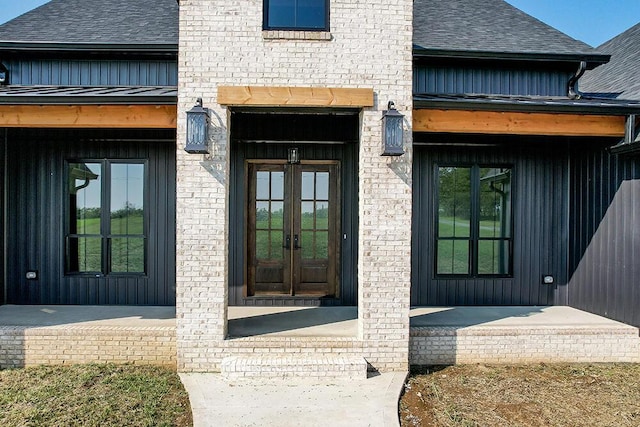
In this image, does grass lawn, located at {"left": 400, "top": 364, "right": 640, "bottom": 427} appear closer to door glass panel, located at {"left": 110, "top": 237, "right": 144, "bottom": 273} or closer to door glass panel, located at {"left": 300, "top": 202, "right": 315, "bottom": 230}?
door glass panel, located at {"left": 300, "top": 202, "right": 315, "bottom": 230}

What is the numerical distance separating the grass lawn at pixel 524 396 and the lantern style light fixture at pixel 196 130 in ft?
11.7

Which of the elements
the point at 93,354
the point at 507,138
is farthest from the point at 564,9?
the point at 93,354

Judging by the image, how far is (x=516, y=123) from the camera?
5898 millimetres

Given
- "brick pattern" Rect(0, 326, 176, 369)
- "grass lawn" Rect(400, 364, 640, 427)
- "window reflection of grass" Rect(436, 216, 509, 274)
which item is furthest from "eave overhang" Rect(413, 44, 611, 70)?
"brick pattern" Rect(0, 326, 176, 369)

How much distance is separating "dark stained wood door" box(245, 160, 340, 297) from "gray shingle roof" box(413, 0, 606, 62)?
2.89 metres

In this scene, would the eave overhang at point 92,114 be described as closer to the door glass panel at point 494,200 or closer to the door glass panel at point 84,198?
the door glass panel at point 84,198

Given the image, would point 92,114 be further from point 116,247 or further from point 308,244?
point 308,244

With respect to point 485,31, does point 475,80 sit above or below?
below

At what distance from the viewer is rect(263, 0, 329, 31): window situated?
17.6 feet

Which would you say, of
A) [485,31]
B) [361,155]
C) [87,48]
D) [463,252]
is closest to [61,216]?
[87,48]

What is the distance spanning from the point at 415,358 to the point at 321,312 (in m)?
1.62

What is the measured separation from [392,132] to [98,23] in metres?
6.09

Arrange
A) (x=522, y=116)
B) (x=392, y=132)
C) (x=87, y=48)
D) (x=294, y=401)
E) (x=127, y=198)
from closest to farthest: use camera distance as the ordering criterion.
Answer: (x=294, y=401)
(x=392, y=132)
(x=522, y=116)
(x=87, y=48)
(x=127, y=198)

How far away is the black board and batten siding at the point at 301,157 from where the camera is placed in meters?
6.98
